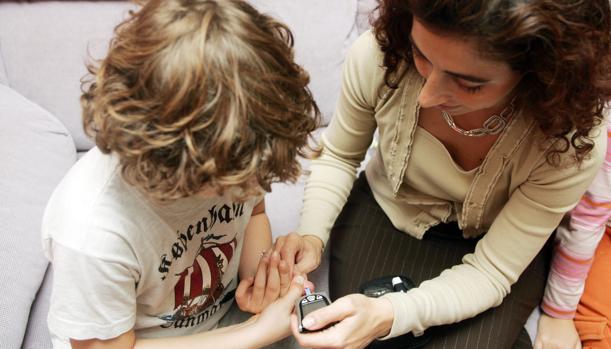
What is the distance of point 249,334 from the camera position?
925 mm

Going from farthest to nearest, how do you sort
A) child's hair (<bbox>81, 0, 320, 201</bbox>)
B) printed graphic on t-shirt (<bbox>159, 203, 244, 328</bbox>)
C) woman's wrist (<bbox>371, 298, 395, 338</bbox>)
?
1. woman's wrist (<bbox>371, 298, 395, 338</bbox>)
2. printed graphic on t-shirt (<bbox>159, 203, 244, 328</bbox>)
3. child's hair (<bbox>81, 0, 320, 201</bbox>)

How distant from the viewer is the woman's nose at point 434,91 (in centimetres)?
80

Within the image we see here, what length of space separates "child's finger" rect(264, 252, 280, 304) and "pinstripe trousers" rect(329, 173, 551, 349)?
24cm

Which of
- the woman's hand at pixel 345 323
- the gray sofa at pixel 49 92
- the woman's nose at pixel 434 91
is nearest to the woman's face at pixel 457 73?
the woman's nose at pixel 434 91

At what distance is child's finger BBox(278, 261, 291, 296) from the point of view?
0.97 metres

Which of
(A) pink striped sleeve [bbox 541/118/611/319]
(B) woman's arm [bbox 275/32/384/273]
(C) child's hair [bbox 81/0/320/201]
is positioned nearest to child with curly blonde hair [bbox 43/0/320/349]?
(C) child's hair [bbox 81/0/320/201]

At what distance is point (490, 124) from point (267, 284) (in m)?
0.45

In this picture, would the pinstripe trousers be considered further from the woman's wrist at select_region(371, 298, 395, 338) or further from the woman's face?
the woman's face

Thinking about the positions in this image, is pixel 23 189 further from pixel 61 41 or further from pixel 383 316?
pixel 383 316

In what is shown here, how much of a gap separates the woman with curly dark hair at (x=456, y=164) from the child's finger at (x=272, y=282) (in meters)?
0.05

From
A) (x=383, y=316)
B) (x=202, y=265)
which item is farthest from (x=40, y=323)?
(x=383, y=316)

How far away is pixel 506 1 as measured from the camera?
69 cm

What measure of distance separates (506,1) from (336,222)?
0.68m

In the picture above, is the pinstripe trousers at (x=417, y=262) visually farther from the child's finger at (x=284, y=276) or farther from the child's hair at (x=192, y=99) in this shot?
the child's hair at (x=192, y=99)
